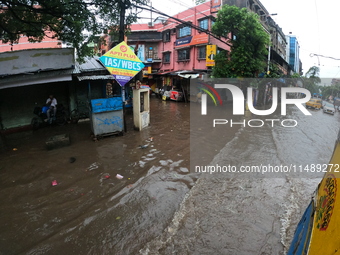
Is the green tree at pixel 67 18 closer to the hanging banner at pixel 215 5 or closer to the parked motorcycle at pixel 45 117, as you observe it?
the parked motorcycle at pixel 45 117

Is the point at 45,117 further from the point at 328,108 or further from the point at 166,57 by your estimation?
the point at 166,57

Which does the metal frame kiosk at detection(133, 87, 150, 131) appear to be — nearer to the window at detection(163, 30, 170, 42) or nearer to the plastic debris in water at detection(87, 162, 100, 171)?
the plastic debris in water at detection(87, 162, 100, 171)

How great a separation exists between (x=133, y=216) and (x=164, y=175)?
1.85 metres

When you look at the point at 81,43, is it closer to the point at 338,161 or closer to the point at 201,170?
the point at 201,170

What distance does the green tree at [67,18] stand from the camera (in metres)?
8.21

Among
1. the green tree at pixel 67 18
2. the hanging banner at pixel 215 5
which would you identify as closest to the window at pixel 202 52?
the hanging banner at pixel 215 5

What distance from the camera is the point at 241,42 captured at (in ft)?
56.5

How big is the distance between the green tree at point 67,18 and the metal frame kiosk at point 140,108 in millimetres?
2537

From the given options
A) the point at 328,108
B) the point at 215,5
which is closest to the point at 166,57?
the point at 215,5

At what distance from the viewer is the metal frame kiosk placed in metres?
9.81

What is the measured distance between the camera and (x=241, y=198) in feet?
16.7

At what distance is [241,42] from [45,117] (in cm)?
1427

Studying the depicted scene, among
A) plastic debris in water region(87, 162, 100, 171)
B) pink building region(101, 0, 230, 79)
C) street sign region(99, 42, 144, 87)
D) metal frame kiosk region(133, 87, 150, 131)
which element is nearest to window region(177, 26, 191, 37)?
pink building region(101, 0, 230, 79)

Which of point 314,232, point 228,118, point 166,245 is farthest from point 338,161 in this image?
point 228,118
